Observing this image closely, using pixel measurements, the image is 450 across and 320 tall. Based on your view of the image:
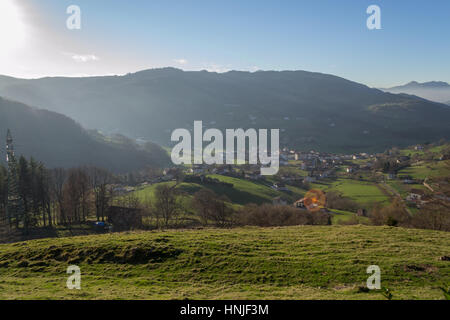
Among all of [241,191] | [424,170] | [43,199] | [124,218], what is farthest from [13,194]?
[424,170]

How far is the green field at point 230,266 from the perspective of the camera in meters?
13.2

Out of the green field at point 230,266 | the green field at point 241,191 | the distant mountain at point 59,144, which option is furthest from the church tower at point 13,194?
the distant mountain at point 59,144

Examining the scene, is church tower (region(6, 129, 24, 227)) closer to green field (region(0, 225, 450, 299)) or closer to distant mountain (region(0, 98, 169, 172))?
green field (region(0, 225, 450, 299))

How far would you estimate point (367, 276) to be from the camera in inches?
586

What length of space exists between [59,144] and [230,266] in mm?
158146

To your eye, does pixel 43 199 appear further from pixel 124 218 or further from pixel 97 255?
pixel 97 255

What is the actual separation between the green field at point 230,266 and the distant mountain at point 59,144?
409 feet

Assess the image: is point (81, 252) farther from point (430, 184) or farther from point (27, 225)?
point (430, 184)

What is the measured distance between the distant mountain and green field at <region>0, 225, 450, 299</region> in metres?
125

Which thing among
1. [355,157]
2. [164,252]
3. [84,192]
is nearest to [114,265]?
[164,252]

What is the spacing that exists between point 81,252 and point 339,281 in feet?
58.0

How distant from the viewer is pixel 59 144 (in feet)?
474

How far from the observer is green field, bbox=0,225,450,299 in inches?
518
